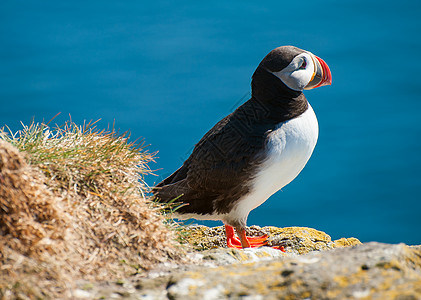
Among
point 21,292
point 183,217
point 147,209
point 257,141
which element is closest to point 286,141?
point 257,141

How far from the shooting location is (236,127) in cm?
563

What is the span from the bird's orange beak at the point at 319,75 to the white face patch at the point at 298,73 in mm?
133

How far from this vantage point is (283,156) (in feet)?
18.1

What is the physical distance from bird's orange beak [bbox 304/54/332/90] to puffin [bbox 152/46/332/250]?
19 millimetres

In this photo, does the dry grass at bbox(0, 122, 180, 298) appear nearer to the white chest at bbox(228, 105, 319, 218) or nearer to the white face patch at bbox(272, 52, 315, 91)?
the white chest at bbox(228, 105, 319, 218)

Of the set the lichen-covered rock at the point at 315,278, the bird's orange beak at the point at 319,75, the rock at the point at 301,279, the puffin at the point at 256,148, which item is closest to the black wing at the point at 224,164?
the puffin at the point at 256,148

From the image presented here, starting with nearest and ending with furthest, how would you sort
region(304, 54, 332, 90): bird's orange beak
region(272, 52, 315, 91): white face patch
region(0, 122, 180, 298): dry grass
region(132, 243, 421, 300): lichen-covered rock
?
region(132, 243, 421, 300): lichen-covered rock, region(0, 122, 180, 298): dry grass, region(272, 52, 315, 91): white face patch, region(304, 54, 332, 90): bird's orange beak

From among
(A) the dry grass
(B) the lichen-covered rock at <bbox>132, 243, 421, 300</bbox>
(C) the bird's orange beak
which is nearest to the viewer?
(B) the lichen-covered rock at <bbox>132, 243, 421, 300</bbox>

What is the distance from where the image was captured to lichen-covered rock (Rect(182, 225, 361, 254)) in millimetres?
5953

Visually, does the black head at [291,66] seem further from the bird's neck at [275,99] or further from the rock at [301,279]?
the rock at [301,279]

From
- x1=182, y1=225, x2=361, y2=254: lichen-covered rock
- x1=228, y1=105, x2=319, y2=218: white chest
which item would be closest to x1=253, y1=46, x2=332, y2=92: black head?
x1=228, y1=105, x2=319, y2=218: white chest

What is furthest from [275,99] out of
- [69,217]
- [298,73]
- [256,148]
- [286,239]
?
[69,217]

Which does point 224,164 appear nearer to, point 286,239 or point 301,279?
point 286,239

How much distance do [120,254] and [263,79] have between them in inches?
101
